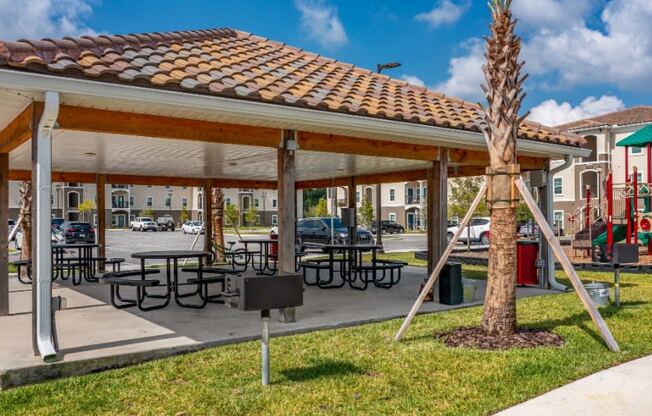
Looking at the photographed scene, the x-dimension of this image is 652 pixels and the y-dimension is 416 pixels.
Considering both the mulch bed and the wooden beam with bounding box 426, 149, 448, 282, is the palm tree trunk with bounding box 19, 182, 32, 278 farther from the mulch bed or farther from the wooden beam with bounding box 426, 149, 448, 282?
the mulch bed

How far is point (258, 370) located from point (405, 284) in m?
6.62

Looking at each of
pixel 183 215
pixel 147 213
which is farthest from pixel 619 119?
pixel 147 213

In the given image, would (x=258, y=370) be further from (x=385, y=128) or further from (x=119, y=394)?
(x=385, y=128)

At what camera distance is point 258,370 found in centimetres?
526

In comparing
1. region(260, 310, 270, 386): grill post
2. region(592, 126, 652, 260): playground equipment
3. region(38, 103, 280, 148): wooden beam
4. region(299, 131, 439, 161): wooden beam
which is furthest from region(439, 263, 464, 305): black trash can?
region(592, 126, 652, 260): playground equipment

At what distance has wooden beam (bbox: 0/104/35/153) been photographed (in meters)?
5.86

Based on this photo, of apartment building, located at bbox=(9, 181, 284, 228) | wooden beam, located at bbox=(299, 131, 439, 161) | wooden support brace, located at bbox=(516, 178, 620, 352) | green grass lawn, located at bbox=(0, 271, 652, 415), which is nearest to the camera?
green grass lawn, located at bbox=(0, 271, 652, 415)

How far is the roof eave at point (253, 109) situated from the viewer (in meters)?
4.95

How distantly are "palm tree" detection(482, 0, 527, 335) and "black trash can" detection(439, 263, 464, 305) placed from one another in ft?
7.23

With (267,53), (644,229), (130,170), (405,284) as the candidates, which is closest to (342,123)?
(267,53)

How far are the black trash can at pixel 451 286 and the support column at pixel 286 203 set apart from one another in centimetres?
278

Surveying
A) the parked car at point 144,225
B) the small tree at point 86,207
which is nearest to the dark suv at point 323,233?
the parked car at point 144,225

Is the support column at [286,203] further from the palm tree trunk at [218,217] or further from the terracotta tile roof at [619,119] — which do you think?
the terracotta tile roof at [619,119]

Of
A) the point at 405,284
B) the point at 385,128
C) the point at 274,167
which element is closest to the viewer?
the point at 385,128
